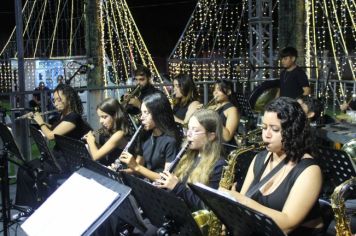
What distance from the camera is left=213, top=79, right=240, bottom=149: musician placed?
539cm

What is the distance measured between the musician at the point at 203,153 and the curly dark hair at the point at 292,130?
689mm

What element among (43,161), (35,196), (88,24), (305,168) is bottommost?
(35,196)

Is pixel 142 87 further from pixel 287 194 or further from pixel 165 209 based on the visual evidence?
pixel 287 194

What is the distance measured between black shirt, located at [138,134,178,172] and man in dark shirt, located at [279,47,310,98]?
3.16 metres

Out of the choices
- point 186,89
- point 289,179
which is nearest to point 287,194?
point 289,179

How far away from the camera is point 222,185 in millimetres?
3342

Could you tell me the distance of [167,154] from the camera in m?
4.11

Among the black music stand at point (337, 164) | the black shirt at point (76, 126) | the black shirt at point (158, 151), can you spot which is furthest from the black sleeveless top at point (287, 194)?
the black shirt at point (76, 126)

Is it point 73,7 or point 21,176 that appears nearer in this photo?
point 21,176

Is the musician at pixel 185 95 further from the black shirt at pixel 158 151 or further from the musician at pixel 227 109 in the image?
the black shirt at pixel 158 151

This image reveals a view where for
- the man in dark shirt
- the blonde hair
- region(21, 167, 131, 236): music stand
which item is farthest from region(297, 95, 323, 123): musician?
region(21, 167, 131, 236): music stand

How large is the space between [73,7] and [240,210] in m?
12.2

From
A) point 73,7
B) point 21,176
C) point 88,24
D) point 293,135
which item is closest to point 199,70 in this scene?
point 73,7

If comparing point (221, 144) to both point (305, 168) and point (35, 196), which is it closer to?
point (305, 168)
